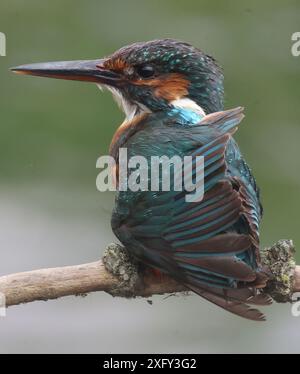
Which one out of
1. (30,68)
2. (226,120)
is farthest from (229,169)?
(30,68)

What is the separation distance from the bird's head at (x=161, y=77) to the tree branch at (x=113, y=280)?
0.50m

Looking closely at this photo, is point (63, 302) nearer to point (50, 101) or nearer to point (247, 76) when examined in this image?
point (50, 101)

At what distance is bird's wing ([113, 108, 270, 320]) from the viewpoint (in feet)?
11.9

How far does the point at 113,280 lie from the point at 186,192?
1.00 ft

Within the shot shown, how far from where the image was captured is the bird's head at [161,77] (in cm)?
396

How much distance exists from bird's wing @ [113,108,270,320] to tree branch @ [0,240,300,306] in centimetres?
6

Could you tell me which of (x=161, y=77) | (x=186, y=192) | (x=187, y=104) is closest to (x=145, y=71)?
(x=161, y=77)

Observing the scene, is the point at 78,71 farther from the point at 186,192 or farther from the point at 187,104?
the point at 186,192

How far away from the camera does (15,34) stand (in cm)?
684

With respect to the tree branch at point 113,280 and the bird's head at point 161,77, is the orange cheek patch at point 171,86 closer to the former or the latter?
the bird's head at point 161,77

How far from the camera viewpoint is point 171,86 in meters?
3.99

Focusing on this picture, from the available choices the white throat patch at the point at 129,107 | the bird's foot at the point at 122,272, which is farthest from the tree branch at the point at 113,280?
the white throat patch at the point at 129,107

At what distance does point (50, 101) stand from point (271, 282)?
297 centimetres

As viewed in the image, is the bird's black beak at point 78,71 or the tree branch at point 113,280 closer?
the tree branch at point 113,280
